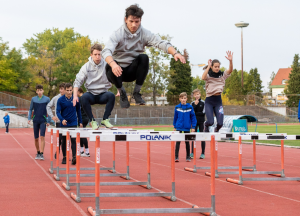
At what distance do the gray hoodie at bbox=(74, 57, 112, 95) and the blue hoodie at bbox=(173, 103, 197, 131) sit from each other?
514cm

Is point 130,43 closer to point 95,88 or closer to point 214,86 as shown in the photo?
point 95,88

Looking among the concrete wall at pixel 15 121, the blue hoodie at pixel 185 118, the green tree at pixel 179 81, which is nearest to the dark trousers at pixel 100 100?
the blue hoodie at pixel 185 118

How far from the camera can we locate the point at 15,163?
1098 centimetres

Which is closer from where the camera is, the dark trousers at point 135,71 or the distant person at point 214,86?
the dark trousers at point 135,71

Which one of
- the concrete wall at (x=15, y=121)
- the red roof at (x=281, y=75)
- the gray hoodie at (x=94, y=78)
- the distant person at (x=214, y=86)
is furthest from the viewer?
the red roof at (x=281, y=75)

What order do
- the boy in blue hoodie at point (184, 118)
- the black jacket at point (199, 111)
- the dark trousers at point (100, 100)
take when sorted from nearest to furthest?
the dark trousers at point (100, 100)
the boy in blue hoodie at point (184, 118)
the black jacket at point (199, 111)

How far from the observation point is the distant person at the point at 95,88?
19.4 ft

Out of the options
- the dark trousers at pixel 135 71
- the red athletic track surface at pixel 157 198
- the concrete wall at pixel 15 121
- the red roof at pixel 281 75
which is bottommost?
the red athletic track surface at pixel 157 198

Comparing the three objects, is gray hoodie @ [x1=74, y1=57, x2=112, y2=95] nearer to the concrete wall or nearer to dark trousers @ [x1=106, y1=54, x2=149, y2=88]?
dark trousers @ [x1=106, y1=54, x2=149, y2=88]

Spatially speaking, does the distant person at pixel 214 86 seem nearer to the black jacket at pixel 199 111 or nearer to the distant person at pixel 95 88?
the distant person at pixel 95 88

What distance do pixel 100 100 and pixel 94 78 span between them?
1.28 ft

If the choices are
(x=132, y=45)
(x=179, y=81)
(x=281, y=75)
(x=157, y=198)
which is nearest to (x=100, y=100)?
(x=132, y=45)

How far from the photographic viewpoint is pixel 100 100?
6.02 meters

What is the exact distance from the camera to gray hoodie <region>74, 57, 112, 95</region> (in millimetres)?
6059
